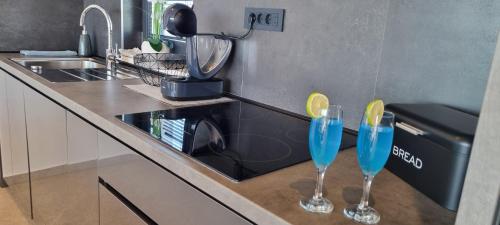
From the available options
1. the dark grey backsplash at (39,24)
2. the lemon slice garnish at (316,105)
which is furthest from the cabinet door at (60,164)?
the dark grey backsplash at (39,24)

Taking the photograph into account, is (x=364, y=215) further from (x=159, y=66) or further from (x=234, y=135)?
(x=159, y=66)

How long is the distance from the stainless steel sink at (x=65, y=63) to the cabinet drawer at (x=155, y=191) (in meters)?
1.50

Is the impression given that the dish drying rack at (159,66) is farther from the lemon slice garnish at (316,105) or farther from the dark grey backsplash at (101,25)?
the lemon slice garnish at (316,105)

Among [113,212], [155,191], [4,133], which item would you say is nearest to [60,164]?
[113,212]

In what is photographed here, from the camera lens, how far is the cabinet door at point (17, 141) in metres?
2.04

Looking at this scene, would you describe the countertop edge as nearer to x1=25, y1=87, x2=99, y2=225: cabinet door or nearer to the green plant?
x1=25, y1=87, x2=99, y2=225: cabinet door

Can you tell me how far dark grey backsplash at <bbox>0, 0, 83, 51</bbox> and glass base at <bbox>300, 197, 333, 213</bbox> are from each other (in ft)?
9.17

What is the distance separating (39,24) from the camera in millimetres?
2824

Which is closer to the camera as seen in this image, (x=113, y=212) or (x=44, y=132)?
(x=113, y=212)

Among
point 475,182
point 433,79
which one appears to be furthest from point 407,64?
point 475,182

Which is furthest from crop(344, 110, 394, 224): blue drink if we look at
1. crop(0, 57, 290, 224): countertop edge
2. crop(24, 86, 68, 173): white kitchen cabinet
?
crop(24, 86, 68, 173): white kitchen cabinet

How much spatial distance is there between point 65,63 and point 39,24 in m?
0.46

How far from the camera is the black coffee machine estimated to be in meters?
1.54

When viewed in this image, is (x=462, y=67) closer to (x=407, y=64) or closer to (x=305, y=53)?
(x=407, y=64)
